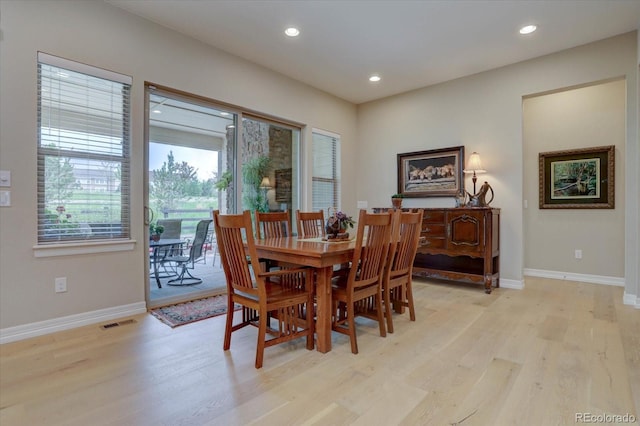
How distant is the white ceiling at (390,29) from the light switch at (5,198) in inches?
75.1

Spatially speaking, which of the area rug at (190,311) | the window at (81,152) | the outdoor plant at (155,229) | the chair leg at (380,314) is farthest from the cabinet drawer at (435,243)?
the window at (81,152)

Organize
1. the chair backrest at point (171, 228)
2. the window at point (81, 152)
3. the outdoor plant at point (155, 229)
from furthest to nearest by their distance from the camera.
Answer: the chair backrest at point (171, 228) → the outdoor plant at point (155, 229) → the window at point (81, 152)

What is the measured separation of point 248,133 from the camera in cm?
426

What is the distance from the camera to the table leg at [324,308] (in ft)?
7.49

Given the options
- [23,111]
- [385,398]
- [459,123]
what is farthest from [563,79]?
[23,111]

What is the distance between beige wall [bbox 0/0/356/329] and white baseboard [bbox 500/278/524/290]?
4268 mm

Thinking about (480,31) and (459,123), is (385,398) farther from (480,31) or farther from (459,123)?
(459,123)

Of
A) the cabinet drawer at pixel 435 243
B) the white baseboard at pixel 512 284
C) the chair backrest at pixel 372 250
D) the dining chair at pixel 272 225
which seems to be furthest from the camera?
the cabinet drawer at pixel 435 243

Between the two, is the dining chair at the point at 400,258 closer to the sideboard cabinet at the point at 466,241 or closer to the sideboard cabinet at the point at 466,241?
the sideboard cabinet at the point at 466,241

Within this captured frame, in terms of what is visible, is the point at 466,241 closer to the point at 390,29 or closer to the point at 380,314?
the point at 380,314

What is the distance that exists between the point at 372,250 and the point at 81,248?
2.52 metres

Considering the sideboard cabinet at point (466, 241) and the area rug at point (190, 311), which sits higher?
the sideboard cabinet at point (466, 241)

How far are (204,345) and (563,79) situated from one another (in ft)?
15.7

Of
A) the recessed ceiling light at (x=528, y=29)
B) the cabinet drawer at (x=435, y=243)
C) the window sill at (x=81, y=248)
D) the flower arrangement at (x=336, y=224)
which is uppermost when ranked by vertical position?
the recessed ceiling light at (x=528, y=29)
